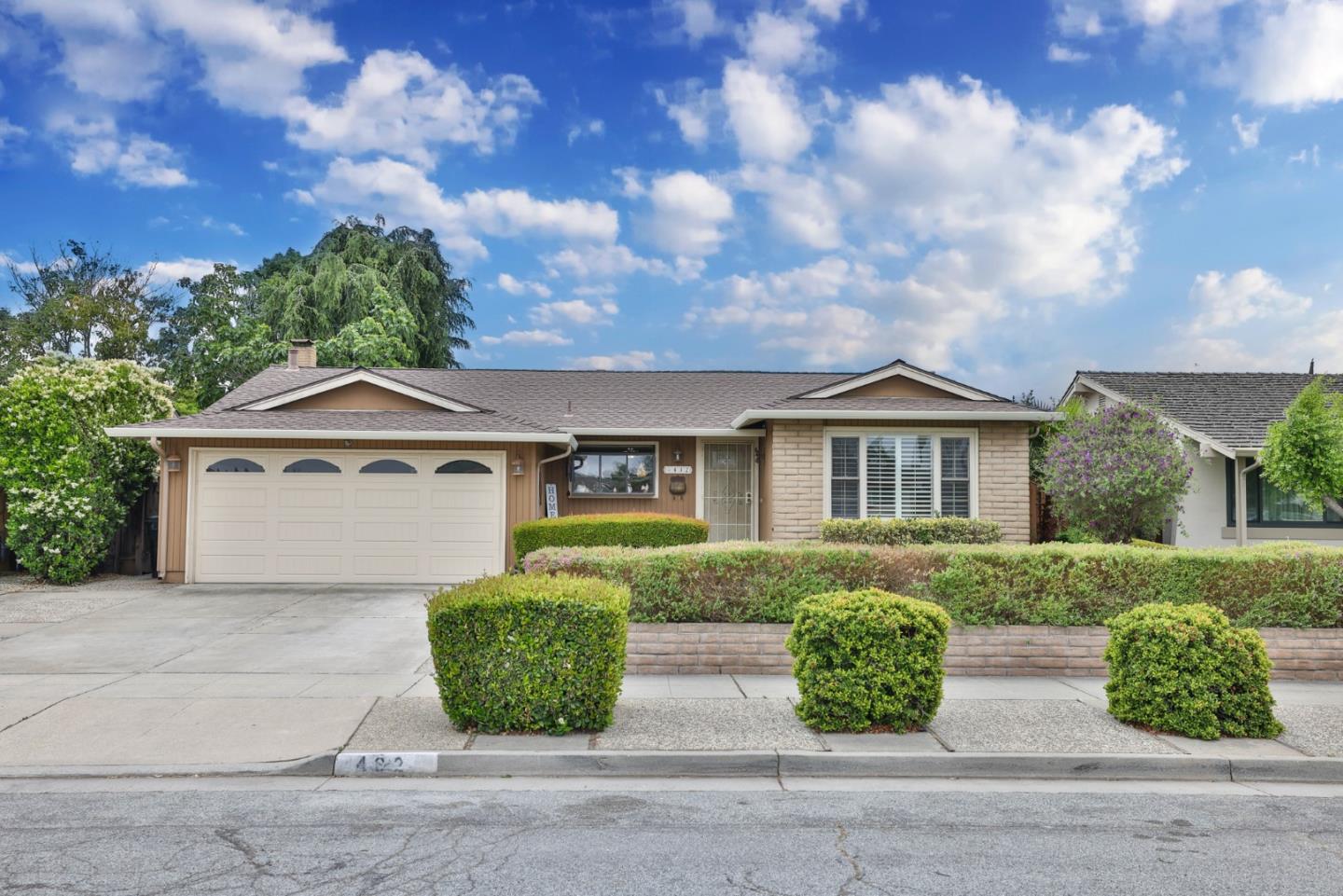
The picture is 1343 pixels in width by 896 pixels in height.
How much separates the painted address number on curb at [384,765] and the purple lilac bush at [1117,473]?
12.0 m

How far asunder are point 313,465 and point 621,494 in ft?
18.0

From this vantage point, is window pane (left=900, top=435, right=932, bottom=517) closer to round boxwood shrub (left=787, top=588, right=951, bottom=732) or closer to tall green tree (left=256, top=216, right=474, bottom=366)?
round boxwood shrub (left=787, top=588, right=951, bottom=732)

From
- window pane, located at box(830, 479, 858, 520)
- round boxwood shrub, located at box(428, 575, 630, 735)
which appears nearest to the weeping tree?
window pane, located at box(830, 479, 858, 520)

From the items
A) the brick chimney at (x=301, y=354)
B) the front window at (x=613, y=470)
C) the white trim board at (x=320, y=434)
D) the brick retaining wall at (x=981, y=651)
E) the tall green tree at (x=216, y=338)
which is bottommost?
the brick retaining wall at (x=981, y=651)

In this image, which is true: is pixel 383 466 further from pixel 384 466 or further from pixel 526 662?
pixel 526 662

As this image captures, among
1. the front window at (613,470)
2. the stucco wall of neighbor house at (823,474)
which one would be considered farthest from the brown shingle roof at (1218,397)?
the front window at (613,470)

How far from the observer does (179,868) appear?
3.93 m

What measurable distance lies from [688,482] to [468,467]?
4.27m

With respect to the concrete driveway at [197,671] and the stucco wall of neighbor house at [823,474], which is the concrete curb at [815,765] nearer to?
the concrete driveway at [197,671]

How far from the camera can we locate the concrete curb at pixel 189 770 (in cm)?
535

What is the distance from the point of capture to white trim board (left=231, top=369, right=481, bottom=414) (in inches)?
607

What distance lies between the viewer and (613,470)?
1716 cm

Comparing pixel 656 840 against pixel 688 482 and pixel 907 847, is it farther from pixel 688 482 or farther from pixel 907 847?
pixel 688 482

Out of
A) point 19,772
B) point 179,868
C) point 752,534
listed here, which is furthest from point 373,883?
point 752,534
